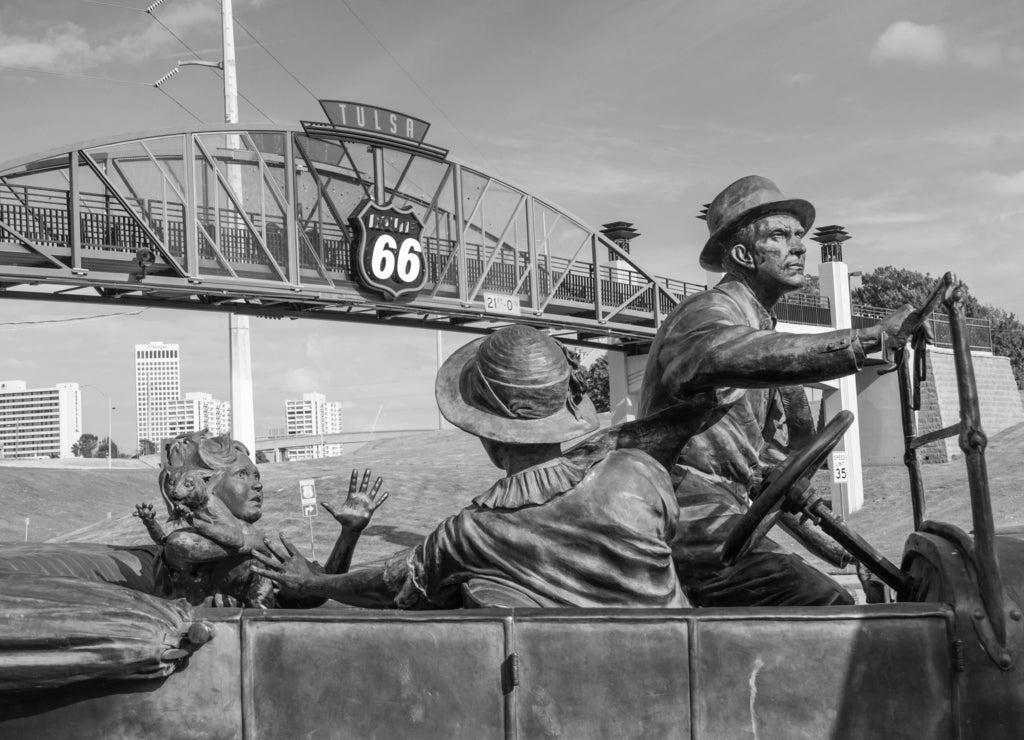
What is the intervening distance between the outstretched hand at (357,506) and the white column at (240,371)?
67.7 ft

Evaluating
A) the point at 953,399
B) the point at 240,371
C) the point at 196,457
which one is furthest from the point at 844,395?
the point at 196,457

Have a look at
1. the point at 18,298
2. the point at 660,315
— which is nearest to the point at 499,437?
the point at 18,298

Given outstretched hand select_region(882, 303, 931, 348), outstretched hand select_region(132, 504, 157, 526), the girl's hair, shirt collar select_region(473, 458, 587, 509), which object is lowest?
outstretched hand select_region(132, 504, 157, 526)

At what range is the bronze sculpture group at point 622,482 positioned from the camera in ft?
10.1

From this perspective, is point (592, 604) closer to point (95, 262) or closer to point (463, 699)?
point (463, 699)

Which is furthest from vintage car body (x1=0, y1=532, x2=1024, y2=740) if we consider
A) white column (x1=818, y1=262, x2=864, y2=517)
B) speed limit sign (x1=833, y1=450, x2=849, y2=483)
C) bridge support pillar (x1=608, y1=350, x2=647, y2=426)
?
white column (x1=818, y1=262, x2=864, y2=517)

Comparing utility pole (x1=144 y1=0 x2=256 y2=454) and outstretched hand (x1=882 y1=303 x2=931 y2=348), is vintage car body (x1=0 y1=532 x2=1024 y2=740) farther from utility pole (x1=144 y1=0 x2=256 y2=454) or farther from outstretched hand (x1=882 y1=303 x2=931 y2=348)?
utility pole (x1=144 y1=0 x2=256 y2=454)

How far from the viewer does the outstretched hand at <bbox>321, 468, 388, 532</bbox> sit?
375cm

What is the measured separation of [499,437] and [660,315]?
26794mm

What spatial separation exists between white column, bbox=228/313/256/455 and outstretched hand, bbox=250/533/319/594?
20.9 meters

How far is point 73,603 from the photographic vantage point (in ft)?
9.73

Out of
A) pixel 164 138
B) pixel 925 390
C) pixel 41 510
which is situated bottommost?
pixel 41 510

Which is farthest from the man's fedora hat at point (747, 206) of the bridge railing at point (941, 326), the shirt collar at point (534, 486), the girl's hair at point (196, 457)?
the bridge railing at point (941, 326)

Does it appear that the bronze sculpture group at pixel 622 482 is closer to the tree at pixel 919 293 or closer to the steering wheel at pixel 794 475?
the steering wheel at pixel 794 475
